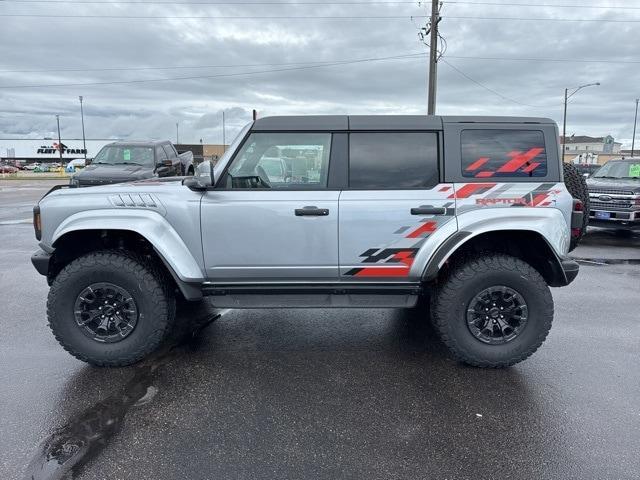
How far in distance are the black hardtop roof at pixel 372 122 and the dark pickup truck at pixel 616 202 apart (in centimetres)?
717

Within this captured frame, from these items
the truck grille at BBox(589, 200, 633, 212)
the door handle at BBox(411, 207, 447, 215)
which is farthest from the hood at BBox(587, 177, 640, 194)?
the door handle at BBox(411, 207, 447, 215)

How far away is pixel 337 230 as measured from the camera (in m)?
3.79

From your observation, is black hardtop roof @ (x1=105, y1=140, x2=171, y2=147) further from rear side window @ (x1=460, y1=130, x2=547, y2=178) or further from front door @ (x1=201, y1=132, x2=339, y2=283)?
rear side window @ (x1=460, y1=130, x2=547, y2=178)

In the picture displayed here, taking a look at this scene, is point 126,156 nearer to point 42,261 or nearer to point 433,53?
point 42,261

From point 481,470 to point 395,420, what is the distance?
0.64 metres

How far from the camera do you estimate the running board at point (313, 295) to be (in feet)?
12.8

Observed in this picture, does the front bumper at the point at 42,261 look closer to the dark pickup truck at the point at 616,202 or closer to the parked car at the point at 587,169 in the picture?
the parked car at the point at 587,169

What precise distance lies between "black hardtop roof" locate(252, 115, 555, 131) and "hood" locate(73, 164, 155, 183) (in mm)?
8196

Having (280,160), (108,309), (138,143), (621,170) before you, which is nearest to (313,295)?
(280,160)

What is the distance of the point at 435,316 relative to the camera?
12.8ft

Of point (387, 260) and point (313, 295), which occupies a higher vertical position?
point (387, 260)

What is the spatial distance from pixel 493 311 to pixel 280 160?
210 cm

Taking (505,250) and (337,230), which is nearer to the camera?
(337,230)

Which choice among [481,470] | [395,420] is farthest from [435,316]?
[481,470]
